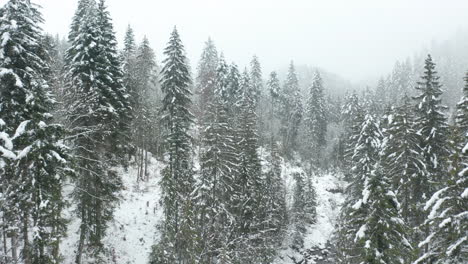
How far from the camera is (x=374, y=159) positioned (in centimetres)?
2498

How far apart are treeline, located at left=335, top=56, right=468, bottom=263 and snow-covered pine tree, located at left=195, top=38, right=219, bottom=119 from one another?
22.6 metres

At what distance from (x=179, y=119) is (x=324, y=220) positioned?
2735 cm

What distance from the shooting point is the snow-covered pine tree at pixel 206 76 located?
4478 centimetres

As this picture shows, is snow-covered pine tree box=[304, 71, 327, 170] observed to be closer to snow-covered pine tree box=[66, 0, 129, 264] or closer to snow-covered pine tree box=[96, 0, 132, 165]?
snow-covered pine tree box=[96, 0, 132, 165]

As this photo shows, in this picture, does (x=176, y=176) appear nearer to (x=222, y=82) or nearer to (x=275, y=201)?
(x=275, y=201)

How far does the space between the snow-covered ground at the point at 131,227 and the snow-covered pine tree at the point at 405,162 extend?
19.5 m

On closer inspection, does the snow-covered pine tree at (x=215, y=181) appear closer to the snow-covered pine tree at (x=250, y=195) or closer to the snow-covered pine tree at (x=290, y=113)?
the snow-covered pine tree at (x=250, y=195)

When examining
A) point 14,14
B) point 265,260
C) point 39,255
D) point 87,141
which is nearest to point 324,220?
point 265,260

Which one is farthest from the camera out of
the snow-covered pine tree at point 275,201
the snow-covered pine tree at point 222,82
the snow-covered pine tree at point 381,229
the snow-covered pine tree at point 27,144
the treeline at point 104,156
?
the snow-covered pine tree at point 222,82

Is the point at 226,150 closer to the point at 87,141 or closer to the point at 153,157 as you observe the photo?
the point at 87,141

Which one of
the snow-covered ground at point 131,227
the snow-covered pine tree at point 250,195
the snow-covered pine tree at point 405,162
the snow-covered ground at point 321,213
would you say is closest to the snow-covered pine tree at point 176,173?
the snow-covered ground at point 131,227

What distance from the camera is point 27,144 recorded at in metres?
11.6

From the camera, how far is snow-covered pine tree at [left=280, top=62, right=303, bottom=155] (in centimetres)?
5931

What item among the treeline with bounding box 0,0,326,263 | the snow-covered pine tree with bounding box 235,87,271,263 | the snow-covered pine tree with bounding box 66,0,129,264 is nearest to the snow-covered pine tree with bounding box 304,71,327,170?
the treeline with bounding box 0,0,326,263
